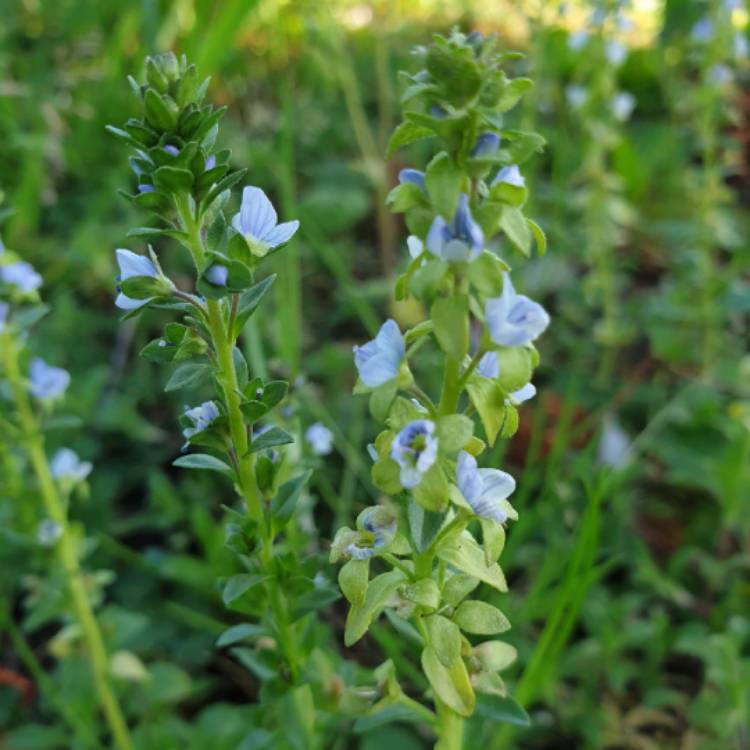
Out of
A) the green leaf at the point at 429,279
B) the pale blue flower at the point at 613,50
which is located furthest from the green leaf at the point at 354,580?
the pale blue flower at the point at 613,50

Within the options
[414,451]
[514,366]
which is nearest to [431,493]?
[414,451]

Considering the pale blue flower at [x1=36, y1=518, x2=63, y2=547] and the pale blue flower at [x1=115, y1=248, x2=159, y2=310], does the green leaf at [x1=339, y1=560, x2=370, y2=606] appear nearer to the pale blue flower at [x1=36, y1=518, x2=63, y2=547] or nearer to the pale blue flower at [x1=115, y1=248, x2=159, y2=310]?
the pale blue flower at [x1=115, y1=248, x2=159, y2=310]

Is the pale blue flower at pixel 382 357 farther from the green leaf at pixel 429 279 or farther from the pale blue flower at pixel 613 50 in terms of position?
the pale blue flower at pixel 613 50

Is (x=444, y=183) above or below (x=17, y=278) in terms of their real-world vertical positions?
above

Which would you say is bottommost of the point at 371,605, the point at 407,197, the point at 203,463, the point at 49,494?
the point at 49,494

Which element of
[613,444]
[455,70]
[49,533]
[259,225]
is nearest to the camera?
[455,70]

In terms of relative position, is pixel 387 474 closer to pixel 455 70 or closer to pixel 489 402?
pixel 489 402
